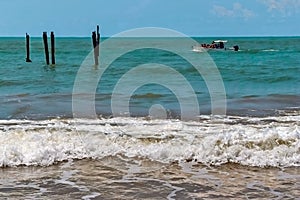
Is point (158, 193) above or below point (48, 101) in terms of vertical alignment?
below

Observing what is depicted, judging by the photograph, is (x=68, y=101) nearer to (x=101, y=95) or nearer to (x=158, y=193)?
(x=101, y=95)

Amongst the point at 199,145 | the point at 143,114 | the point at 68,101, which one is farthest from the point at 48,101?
the point at 199,145

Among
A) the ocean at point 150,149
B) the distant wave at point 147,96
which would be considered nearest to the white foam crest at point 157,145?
the ocean at point 150,149

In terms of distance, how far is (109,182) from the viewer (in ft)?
24.8

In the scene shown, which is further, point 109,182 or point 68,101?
point 68,101

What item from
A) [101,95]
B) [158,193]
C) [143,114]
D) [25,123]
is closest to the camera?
[158,193]

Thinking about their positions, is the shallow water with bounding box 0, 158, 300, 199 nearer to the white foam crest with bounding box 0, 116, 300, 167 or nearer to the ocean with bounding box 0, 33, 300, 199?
the ocean with bounding box 0, 33, 300, 199

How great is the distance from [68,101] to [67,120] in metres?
4.42

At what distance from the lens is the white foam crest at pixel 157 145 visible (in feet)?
29.4

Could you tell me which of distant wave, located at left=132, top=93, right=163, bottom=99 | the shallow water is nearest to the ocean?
the shallow water

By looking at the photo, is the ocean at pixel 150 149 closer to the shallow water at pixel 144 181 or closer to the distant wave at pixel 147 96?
the shallow water at pixel 144 181

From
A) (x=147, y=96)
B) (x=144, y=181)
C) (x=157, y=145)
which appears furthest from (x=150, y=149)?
(x=147, y=96)

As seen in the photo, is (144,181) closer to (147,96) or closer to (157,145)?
(157,145)

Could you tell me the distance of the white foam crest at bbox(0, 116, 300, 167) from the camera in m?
8.97
